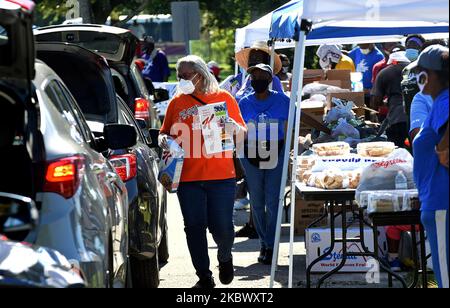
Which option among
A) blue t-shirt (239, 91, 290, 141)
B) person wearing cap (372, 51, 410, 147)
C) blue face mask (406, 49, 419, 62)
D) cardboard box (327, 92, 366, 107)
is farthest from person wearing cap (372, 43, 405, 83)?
blue t-shirt (239, 91, 290, 141)

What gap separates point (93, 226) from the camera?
21.1 feet

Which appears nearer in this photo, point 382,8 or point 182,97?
point 382,8

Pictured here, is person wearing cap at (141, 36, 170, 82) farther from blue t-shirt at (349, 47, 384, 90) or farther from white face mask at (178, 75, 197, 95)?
white face mask at (178, 75, 197, 95)

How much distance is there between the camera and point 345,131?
43.3 feet

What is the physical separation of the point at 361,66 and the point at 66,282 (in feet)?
56.1

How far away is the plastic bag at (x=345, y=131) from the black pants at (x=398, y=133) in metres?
1.77

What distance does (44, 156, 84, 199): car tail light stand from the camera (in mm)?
6199

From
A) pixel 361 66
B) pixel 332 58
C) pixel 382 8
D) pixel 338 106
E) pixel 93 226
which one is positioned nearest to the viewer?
pixel 93 226

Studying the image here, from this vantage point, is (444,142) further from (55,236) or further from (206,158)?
(206,158)

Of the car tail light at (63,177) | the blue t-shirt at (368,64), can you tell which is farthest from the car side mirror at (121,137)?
the blue t-shirt at (368,64)

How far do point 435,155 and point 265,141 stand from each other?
4759mm

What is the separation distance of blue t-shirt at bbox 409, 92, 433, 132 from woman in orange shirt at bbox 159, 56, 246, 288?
1360 millimetres

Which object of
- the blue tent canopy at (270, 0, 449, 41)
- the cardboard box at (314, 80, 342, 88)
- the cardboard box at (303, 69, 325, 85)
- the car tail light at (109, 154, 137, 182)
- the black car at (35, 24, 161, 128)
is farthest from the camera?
the cardboard box at (303, 69, 325, 85)
